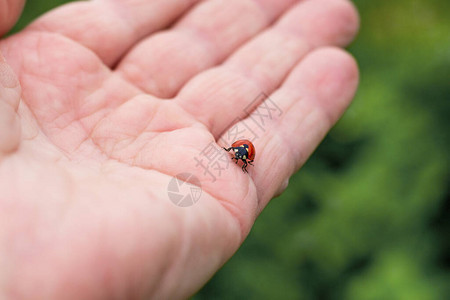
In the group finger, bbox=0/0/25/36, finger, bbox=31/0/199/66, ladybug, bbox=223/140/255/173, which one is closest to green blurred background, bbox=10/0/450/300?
ladybug, bbox=223/140/255/173

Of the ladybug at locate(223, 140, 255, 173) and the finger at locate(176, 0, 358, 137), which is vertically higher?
the finger at locate(176, 0, 358, 137)

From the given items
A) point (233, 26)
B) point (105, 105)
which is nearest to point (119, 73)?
point (105, 105)

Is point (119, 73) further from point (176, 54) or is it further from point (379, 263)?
point (379, 263)

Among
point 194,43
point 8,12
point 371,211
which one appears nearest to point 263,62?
point 194,43

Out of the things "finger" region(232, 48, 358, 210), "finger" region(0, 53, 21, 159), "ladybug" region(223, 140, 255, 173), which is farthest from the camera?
"finger" region(232, 48, 358, 210)

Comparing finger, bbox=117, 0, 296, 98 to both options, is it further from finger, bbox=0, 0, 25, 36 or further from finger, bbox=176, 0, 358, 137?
finger, bbox=0, 0, 25, 36

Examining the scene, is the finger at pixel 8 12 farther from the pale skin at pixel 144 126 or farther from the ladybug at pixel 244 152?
the ladybug at pixel 244 152

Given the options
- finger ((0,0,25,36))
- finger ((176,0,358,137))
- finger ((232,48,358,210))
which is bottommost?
finger ((232,48,358,210))

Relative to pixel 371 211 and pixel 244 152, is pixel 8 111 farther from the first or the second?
pixel 371 211
